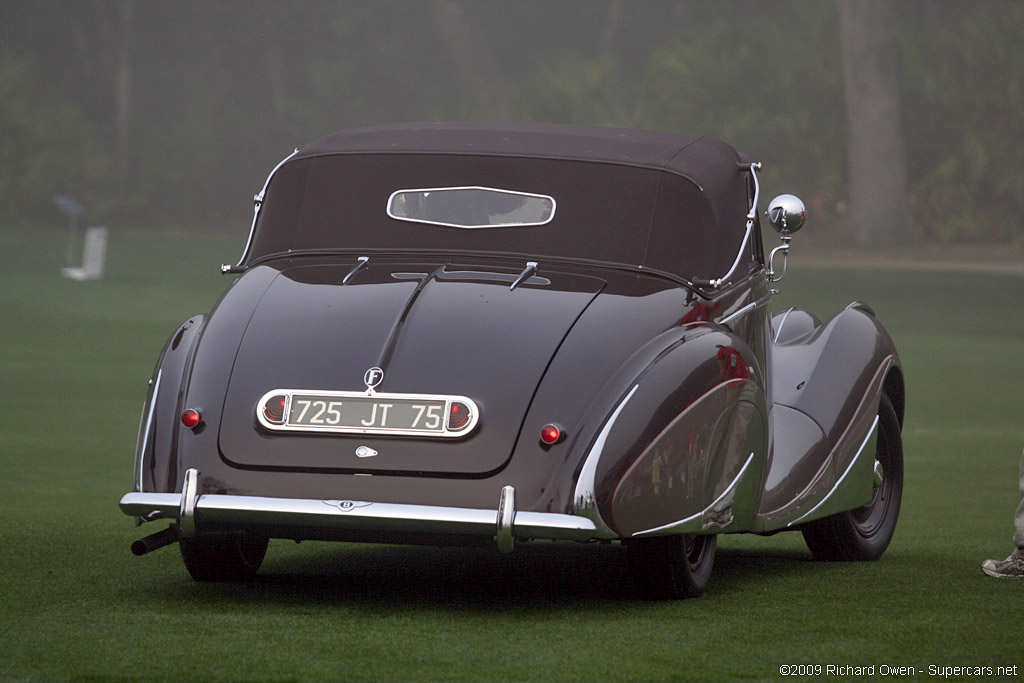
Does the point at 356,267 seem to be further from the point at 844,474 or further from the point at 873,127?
the point at 873,127

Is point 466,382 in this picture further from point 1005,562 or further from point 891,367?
point 891,367

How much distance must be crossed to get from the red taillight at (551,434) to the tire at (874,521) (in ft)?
7.19

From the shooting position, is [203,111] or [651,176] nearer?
[651,176]

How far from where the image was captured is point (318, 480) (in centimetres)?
495

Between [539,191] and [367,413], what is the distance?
50.1 inches

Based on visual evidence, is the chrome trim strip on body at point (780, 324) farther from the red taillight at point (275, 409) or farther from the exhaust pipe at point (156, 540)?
the exhaust pipe at point (156, 540)

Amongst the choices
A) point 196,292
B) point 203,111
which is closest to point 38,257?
point 196,292

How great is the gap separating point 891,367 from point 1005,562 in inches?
51.5

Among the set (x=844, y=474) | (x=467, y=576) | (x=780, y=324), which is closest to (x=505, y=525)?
(x=467, y=576)

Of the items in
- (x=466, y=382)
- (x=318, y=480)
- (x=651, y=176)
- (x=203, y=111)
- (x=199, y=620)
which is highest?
(x=651, y=176)

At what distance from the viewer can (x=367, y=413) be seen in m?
4.99

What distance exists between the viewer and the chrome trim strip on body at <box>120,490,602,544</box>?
4.79 m

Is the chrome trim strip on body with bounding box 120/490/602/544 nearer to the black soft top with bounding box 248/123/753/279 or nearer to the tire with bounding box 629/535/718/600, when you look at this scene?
the tire with bounding box 629/535/718/600

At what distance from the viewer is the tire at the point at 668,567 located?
5238 millimetres
